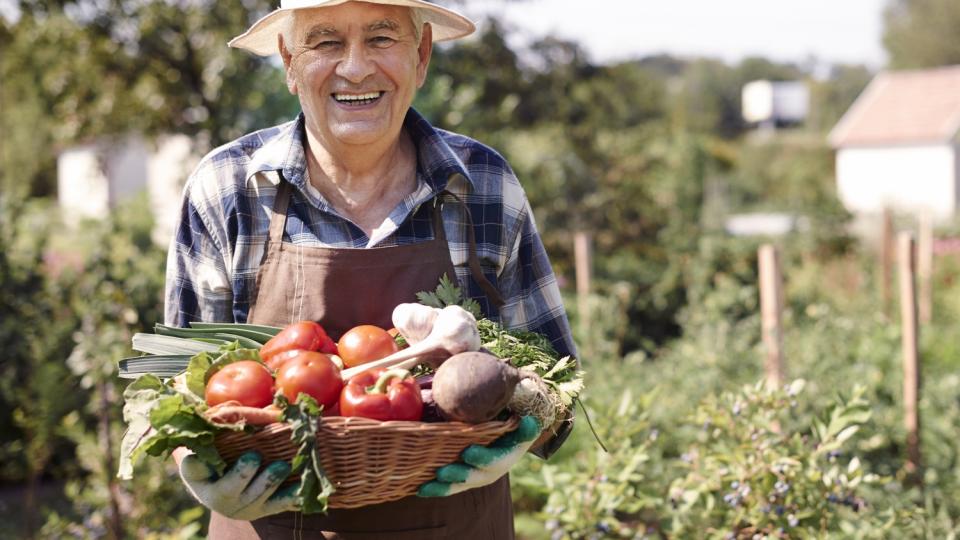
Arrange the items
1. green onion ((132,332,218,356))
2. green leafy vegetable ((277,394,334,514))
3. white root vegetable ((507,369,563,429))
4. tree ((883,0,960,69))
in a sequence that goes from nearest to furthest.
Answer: green leafy vegetable ((277,394,334,514)) < white root vegetable ((507,369,563,429)) < green onion ((132,332,218,356)) < tree ((883,0,960,69))

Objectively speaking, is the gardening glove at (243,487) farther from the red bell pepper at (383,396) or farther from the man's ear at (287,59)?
the man's ear at (287,59)

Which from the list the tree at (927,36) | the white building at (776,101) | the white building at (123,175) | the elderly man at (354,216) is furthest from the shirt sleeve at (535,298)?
the white building at (776,101)

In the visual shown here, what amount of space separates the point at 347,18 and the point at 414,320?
65 cm

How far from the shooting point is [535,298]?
92.3 inches

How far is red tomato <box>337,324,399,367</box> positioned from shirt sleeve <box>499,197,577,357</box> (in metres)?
0.51

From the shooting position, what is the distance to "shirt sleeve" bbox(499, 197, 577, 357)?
2332 mm

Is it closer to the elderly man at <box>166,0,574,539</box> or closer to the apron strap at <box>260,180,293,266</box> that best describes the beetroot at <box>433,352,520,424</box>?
the elderly man at <box>166,0,574,539</box>

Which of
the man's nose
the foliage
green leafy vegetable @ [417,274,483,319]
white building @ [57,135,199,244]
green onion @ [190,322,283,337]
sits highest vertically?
white building @ [57,135,199,244]

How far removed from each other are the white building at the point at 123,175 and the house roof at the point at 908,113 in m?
23.1

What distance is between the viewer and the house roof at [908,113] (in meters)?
32.8

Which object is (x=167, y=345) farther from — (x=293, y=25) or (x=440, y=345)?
(x=293, y=25)

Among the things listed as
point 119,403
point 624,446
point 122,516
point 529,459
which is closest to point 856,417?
point 624,446

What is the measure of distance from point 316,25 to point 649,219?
8.99 m

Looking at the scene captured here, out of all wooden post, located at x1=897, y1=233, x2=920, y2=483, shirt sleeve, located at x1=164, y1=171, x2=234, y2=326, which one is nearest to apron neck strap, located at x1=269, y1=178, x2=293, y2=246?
shirt sleeve, located at x1=164, y1=171, x2=234, y2=326
